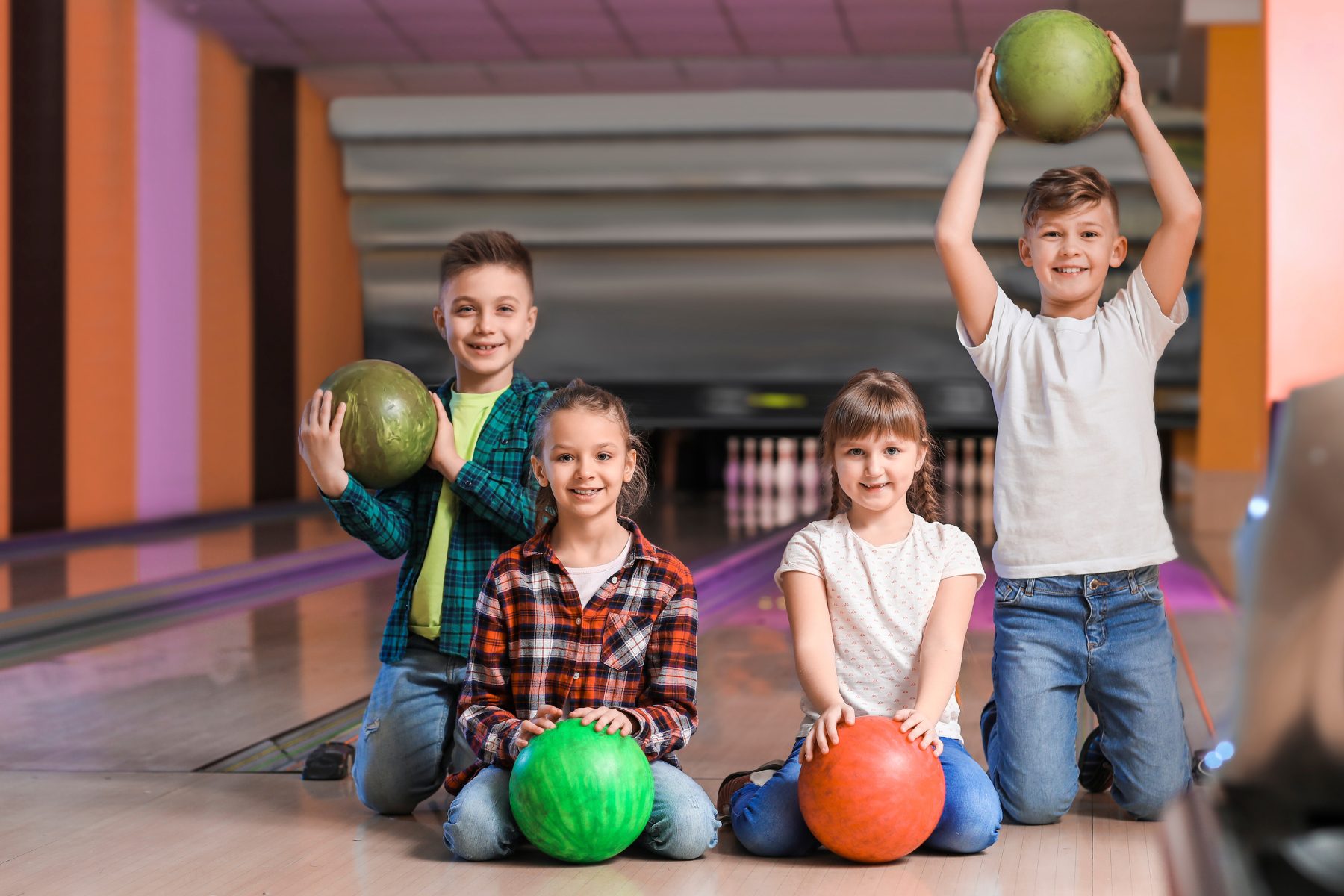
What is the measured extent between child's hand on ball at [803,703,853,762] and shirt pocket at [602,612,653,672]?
0.82 feet

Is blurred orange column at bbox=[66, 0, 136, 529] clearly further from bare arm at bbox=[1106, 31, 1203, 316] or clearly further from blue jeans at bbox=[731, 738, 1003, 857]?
bare arm at bbox=[1106, 31, 1203, 316]

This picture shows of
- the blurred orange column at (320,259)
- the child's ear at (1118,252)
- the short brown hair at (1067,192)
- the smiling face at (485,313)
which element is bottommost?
the smiling face at (485,313)

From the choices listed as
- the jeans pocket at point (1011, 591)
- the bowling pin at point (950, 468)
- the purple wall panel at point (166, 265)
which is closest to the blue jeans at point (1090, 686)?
the jeans pocket at point (1011, 591)

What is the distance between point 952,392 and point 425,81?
3.66 m

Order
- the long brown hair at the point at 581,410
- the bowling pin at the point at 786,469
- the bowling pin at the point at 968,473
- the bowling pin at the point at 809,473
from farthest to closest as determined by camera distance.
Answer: the bowling pin at the point at 786,469 → the bowling pin at the point at 809,473 → the bowling pin at the point at 968,473 → the long brown hair at the point at 581,410

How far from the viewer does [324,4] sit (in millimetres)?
6156

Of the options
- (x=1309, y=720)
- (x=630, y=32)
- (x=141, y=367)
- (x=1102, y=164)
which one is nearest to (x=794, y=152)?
(x=630, y=32)

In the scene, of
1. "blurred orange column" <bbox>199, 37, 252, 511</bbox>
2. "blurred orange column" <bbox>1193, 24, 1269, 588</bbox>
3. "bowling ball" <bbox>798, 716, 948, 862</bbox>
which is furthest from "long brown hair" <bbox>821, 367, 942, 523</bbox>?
"blurred orange column" <bbox>199, 37, 252, 511</bbox>

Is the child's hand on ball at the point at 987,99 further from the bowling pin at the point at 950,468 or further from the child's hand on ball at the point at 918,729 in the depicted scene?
the bowling pin at the point at 950,468

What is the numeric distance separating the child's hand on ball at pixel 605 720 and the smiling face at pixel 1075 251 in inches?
32.2

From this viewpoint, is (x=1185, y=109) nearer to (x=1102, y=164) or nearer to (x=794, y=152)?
(x=1102, y=164)

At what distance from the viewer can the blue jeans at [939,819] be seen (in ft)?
5.12

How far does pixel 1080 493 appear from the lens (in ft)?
5.70

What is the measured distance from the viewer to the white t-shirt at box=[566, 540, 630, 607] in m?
1.65
